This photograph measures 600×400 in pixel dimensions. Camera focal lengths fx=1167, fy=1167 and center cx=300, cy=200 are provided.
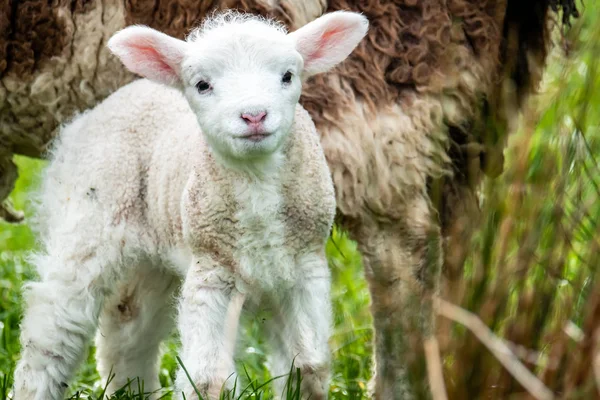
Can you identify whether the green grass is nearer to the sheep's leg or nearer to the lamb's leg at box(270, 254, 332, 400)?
the sheep's leg

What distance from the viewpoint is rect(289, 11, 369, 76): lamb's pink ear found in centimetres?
419

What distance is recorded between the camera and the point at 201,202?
4.15 metres

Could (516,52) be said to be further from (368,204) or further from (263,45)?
(263,45)

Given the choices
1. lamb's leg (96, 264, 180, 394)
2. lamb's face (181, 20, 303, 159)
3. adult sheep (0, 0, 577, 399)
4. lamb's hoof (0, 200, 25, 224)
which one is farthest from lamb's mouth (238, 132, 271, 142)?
lamb's hoof (0, 200, 25, 224)

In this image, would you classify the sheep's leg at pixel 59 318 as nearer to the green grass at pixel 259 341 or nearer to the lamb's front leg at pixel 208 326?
the green grass at pixel 259 341

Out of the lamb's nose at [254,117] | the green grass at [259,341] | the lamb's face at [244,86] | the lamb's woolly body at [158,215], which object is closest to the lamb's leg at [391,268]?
the green grass at [259,341]

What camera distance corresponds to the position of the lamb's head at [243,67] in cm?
382

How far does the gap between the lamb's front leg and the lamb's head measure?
439mm

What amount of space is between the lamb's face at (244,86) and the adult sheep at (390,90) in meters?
0.89

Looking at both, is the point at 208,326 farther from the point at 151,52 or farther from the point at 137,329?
the point at 137,329

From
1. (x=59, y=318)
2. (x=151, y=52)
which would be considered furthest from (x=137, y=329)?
(x=151, y=52)

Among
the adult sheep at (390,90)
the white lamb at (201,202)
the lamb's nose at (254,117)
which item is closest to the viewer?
the lamb's nose at (254,117)

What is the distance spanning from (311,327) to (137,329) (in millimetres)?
1238

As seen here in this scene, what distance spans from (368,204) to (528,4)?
45.1 inches
